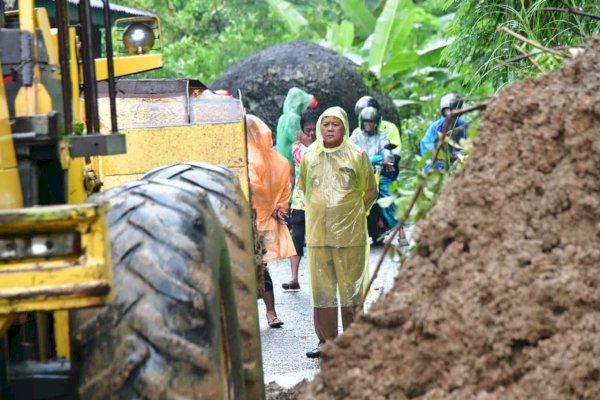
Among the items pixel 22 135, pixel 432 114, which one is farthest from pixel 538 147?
pixel 432 114

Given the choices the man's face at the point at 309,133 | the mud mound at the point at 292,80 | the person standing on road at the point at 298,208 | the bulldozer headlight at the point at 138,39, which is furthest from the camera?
the mud mound at the point at 292,80

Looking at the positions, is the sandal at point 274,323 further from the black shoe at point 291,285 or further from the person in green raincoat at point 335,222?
the black shoe at point 291,285

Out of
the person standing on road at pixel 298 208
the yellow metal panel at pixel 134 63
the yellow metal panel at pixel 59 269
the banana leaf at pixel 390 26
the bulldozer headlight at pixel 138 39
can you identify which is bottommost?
the person standing on road at pixel 298 208

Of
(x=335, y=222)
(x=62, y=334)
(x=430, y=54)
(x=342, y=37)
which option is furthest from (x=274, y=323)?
(x=342, y=37)

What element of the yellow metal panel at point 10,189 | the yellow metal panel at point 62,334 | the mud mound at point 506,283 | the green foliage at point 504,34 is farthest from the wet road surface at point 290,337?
the yellow metal panel at point 10,189

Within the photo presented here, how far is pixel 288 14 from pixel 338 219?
15765 mm

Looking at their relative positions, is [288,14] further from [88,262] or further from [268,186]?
[88,262]

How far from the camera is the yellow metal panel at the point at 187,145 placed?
29.3ft

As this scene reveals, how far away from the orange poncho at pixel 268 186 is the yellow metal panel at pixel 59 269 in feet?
26.5

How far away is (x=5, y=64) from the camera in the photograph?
419cm

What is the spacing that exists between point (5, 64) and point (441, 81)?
20.0m

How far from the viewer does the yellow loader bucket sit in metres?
8.85

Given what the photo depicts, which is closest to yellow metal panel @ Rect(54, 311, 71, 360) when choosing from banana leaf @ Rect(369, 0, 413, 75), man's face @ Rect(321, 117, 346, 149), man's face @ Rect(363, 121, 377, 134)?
man's face @ Rect(321, 117, 346, 149)

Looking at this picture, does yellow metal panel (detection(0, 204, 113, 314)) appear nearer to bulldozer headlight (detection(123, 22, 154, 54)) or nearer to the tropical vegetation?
bulldozer headlight (detection(123, 22, 154, 54))
